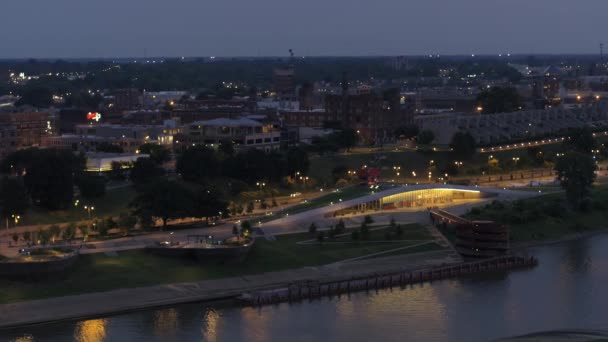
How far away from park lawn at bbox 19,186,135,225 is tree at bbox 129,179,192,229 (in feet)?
4.17

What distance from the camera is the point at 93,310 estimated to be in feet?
43.6

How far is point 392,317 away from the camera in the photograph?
13.4 meters

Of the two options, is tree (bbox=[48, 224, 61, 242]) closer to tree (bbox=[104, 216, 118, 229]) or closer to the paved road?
the paved road

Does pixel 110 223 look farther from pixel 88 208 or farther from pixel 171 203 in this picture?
pixel 88 208

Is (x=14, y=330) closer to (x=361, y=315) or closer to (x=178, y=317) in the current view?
(x=178, y=317)

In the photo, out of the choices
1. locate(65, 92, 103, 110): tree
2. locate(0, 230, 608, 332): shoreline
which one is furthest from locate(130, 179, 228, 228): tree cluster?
locate(65, 92, 103, 110): tree

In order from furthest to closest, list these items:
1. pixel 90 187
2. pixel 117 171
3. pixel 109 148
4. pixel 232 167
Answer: pixel 109 148 < pixel 232 167 < pixel 117 171 < pixel 90 187

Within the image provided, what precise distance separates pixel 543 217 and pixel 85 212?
24.8 feet

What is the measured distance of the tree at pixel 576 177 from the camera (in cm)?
2112

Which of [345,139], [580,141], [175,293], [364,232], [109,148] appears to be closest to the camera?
[175,293]

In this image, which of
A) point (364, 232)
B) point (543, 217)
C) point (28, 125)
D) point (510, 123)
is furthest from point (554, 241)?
point (28, 125)

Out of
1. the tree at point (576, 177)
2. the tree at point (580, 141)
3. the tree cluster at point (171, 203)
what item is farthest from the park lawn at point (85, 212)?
the tree at point (580, 141)

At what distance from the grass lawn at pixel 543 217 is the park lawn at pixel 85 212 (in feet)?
18.8

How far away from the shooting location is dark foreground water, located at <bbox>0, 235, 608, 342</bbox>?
1246cm
